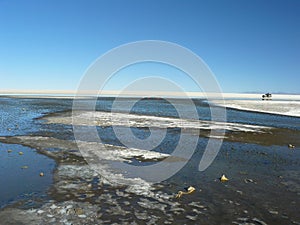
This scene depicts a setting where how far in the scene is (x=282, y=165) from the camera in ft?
36.0

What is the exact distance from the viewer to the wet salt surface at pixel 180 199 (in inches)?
238

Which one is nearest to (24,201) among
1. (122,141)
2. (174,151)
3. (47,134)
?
(174,151)

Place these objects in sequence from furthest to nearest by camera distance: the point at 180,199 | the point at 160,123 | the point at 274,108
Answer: the point at 274,108 < the point at 160,123 < the point at 180,199

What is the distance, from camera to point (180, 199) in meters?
Result: 7.16

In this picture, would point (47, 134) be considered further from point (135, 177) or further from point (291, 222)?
point (291, 222)

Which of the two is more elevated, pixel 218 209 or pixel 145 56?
pixel 145 56

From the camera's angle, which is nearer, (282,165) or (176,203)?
(176,203)

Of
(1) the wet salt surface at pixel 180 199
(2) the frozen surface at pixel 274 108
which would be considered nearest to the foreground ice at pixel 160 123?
(1) the wet salt surface at pixel 180 199

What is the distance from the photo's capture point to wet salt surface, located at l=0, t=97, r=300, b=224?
6.05 meters

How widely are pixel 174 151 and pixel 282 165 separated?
458cm

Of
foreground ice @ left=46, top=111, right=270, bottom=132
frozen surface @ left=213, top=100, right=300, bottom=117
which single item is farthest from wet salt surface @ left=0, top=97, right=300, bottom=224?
frozen surface @ left=213, top=100, right=300, bottom=117

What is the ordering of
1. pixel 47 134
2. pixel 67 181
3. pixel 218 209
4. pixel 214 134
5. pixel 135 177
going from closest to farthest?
1. pixel 218 209
2. pixel 67 181
3. pixel 135 177
4. pixel 47 134
5. pixel 214 134

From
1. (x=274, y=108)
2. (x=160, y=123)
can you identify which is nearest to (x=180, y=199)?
(x=160, y=123)

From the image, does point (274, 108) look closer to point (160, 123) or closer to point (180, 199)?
point (160, 123)
